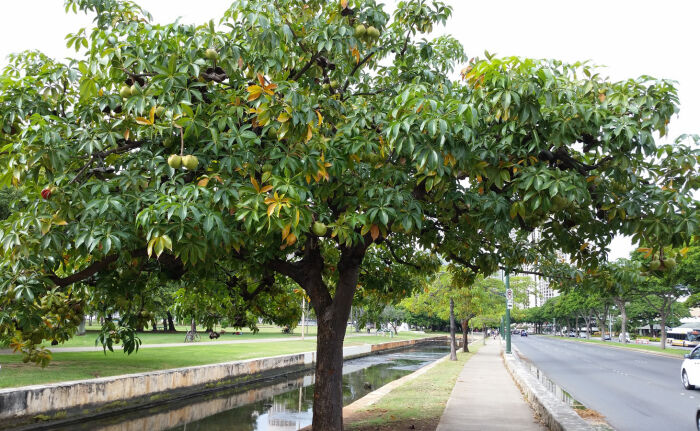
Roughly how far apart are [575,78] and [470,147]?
1.78 meters

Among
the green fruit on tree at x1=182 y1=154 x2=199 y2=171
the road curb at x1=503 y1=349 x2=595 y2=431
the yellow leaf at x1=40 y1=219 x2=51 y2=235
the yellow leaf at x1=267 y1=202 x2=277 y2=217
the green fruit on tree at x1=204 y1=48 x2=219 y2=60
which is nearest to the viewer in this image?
the yellow leaf at x1=267 y1=202 x2=277 y2=217

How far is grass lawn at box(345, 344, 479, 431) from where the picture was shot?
10.2 m

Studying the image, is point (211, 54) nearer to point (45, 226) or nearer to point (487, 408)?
point (45, 226)

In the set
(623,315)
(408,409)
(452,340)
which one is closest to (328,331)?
(408,409)

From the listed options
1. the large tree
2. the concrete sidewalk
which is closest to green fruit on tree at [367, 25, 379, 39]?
the large tree

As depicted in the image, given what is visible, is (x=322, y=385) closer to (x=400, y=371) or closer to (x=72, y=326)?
(x=72, y=326)

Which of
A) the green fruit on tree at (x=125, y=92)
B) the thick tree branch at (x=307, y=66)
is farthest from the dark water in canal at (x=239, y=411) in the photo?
the green fruit on tree at (x=125, y=92)

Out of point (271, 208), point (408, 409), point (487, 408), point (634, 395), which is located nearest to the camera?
point (271, 208)

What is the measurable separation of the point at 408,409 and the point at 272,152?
903 cm

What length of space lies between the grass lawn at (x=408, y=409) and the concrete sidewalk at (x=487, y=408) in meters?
0.29

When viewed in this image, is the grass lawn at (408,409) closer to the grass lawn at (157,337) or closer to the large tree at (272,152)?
the large tree at (272,152)

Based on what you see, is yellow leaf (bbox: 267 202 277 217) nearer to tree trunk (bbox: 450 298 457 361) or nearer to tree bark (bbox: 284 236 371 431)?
tree bark (bbox: 284 236 371 431)

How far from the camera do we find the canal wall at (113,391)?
11.3 m

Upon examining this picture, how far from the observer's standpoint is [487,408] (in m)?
12.0
